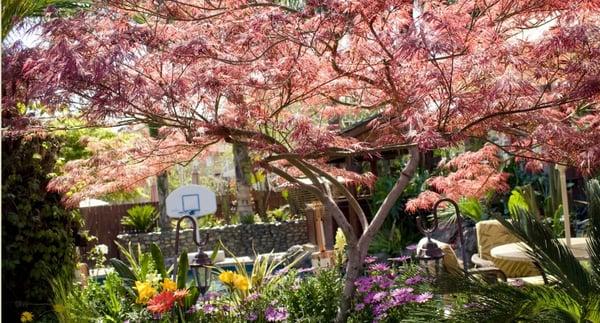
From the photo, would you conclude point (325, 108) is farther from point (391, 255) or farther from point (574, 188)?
point (574, 188)

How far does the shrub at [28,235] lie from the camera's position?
6141mm

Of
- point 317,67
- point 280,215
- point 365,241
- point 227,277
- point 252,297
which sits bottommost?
point 252,297

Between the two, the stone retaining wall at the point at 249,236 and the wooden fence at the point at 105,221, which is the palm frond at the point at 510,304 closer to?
the stone retaining wall at the point at 249,236

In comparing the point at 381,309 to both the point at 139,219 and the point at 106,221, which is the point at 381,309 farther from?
the point at 106,221

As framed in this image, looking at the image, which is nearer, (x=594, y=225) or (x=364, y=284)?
(x=594, y=225)

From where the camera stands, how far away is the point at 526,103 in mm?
4609

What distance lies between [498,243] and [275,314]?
3918mm

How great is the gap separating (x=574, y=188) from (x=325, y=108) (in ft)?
29.5

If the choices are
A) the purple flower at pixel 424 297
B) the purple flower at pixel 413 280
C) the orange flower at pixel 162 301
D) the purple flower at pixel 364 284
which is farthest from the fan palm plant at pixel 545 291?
the orange flower at pixel 162 301

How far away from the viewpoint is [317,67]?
4922 millimetres

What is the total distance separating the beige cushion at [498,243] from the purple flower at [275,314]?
3.72m

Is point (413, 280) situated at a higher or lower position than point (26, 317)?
higher

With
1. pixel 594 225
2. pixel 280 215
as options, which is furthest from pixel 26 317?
pixel 280 215

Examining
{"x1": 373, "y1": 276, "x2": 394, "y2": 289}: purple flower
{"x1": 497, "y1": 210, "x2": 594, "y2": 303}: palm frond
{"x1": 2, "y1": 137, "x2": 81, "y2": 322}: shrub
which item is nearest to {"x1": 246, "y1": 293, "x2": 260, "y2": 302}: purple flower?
{"x1": 373, "y1": 276, "x2": 394, "y2": 289}: purple flower
